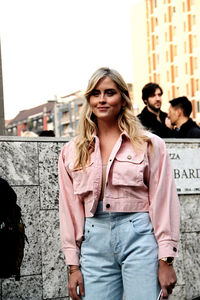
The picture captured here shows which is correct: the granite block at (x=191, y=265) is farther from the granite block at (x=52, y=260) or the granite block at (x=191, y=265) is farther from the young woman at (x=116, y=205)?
the young woman at (x=116, y=205)

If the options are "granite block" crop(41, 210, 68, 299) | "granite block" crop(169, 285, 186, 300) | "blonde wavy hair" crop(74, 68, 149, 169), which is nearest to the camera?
"blonde wavy hair" crop(74, 68, 149, 169)

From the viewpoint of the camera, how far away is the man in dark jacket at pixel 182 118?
27.7 feet

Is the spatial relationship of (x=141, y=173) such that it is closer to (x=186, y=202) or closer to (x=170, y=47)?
(x=186, y=202)

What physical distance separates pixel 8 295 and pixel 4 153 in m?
1.26

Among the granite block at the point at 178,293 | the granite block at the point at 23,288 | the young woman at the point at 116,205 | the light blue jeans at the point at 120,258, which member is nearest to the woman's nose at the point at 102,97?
the young woman at the point at 116,205

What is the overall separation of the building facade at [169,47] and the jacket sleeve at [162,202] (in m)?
83.4

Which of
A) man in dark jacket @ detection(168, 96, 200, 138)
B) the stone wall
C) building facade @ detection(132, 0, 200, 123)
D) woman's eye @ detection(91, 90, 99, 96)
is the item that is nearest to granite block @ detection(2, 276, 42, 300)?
the stone wall

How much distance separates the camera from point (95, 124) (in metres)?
3.94

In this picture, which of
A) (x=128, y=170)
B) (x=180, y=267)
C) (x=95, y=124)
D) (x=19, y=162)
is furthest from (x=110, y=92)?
(x=180, y=267)

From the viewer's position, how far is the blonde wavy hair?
3.80m

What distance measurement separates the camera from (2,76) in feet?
26.0

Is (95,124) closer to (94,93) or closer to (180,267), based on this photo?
(94,93)

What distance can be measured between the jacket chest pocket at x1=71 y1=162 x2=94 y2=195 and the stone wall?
9.94 ft

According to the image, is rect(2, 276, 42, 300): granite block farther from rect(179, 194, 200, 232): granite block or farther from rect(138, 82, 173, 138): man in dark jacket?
rect(138, 82, 173, 138): man in dark jacket
